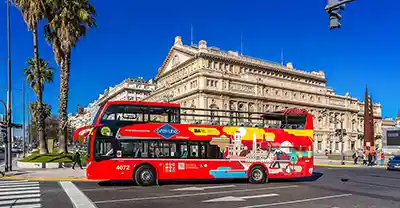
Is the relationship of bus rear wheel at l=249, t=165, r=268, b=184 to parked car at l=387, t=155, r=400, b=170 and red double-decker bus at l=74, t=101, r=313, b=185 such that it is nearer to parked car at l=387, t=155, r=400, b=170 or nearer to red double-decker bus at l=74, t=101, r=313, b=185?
red double-decker bus at l=74, t=101, r=313, b=185

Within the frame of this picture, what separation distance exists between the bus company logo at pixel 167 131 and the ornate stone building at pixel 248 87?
50.4 metres

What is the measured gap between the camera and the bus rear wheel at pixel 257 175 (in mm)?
18328

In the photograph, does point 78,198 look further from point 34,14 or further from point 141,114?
point 34,14

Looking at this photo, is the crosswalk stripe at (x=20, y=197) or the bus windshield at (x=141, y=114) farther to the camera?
the bus windshield at (x=141, y=114)

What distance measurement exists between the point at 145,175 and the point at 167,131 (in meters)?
2.41

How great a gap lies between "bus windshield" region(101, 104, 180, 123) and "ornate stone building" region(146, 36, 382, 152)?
50051 millimetres

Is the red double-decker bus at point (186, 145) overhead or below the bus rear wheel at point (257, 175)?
overhead

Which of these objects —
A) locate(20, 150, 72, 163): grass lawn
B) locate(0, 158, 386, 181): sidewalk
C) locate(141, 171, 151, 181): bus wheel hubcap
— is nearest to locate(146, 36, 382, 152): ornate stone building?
locate(20, 150, 72, 163): grass lawn

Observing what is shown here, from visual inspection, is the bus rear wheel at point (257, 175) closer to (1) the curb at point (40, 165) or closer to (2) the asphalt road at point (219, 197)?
(2) the asphalt road at point (219, 197)

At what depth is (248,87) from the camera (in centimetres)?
8262

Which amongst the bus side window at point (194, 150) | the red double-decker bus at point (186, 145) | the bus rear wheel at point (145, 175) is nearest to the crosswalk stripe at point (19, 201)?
the red double-decker bus at point (186, 145)

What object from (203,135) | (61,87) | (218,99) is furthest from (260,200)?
(218,99)

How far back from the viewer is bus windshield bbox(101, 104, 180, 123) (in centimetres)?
1634

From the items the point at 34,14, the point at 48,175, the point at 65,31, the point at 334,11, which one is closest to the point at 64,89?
the point at 65,31
